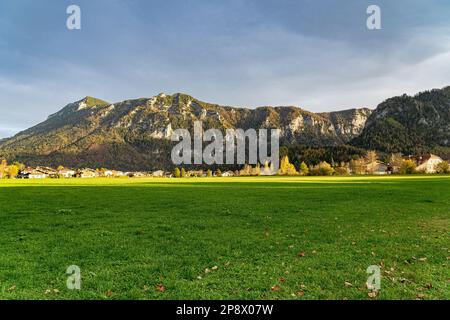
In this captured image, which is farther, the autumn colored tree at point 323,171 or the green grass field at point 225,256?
the autumn colored tree at point 323,171

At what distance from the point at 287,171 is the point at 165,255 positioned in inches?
6457

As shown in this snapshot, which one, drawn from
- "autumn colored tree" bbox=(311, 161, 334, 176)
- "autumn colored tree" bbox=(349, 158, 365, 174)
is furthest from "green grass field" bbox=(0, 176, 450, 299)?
"autumn colored tree" bbox=(349, 158, 365, 174)

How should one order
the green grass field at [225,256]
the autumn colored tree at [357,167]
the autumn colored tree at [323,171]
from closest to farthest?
1. the green grass field at [225,256]
2. the autumn colored tree at [323,171]
3. the autumn colored tree at [357,167]

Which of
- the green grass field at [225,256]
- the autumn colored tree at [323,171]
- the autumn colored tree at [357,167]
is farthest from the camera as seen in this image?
the autumn colored tree at [357,167]

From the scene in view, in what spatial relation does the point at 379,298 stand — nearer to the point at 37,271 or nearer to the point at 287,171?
the point at 37,271

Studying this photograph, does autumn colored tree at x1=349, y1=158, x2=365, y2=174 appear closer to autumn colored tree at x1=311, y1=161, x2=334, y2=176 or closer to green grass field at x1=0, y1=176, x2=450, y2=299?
autumn colored tree at x1=311, y1=161, x2=334, y2=176

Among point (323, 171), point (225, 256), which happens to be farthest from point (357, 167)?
point (225, 256)

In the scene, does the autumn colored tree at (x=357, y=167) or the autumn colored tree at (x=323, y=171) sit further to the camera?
the autumn colored tree at (x=357, y=167)

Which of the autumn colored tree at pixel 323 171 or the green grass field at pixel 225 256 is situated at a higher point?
the green grass field at pixel 225 256

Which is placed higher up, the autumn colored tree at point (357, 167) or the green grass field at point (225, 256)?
the green grass field at point (225, 256)

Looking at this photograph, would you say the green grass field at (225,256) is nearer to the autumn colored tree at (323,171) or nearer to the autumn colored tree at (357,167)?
the autumn colored tree at (323,171)

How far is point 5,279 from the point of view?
957 cm

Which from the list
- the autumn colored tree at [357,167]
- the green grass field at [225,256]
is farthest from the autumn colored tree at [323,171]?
the green grass field at [225,256]
